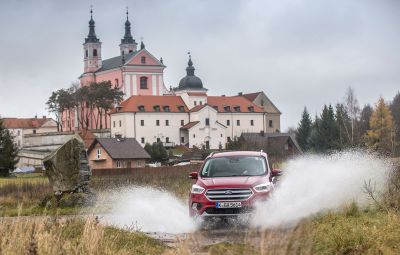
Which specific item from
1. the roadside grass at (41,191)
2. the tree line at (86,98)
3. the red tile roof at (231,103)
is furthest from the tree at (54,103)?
the roadside grass at (41,191)

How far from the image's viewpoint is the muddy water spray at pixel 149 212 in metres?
19.5

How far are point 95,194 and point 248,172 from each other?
39.0 feet

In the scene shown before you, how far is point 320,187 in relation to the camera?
78.1 feet

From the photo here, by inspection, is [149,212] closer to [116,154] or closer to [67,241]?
[67,241]

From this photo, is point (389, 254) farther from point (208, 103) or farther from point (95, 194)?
point (208, 103)

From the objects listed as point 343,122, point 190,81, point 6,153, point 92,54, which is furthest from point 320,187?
point 92,54

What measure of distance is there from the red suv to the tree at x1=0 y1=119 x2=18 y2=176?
238ft

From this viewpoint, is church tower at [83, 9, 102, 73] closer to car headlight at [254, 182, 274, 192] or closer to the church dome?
the church dome

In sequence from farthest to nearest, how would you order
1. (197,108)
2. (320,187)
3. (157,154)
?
1. (197,108)
2. (157,154)
3. (320,187)

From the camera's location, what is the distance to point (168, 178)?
42.1 metres

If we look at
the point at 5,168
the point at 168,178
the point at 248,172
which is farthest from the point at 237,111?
the point at 248,172

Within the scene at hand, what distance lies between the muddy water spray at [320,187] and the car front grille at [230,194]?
17.3 inches

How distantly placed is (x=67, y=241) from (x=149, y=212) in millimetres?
10641

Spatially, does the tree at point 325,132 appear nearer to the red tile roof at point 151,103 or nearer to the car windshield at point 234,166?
the red tile roof at point 151,103
